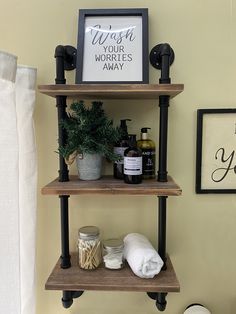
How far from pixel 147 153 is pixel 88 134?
176 millimetres

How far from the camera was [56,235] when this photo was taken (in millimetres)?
845

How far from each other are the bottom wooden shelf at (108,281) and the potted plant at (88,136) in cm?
31

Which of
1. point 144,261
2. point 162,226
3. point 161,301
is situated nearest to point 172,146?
point 162,226

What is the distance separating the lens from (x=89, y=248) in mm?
742

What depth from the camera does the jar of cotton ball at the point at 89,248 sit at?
0.74 m

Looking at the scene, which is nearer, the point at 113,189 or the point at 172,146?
the point at 113,189

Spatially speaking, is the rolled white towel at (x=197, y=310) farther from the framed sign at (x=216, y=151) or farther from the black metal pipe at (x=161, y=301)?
the framed sign at (x=216, y=151)

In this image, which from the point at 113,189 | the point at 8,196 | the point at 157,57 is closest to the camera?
the point at 8,196

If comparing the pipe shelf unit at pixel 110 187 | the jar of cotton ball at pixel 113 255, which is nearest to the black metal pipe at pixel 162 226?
the pipe shelf unit at pixel 110 187

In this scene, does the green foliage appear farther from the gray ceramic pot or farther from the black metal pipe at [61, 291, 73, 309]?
the black metal pipe at [61, 291, 73, 309]

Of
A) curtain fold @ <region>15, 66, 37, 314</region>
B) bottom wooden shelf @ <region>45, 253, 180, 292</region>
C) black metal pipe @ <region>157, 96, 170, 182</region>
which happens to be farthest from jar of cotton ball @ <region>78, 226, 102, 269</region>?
black metal pipe @ <region>157, 96, 170, 182</region>

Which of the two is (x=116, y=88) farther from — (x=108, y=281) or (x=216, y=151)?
(x=108, y=281)

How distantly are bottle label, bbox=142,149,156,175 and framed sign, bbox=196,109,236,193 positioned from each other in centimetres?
15

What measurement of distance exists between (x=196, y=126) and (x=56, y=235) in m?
0.56
